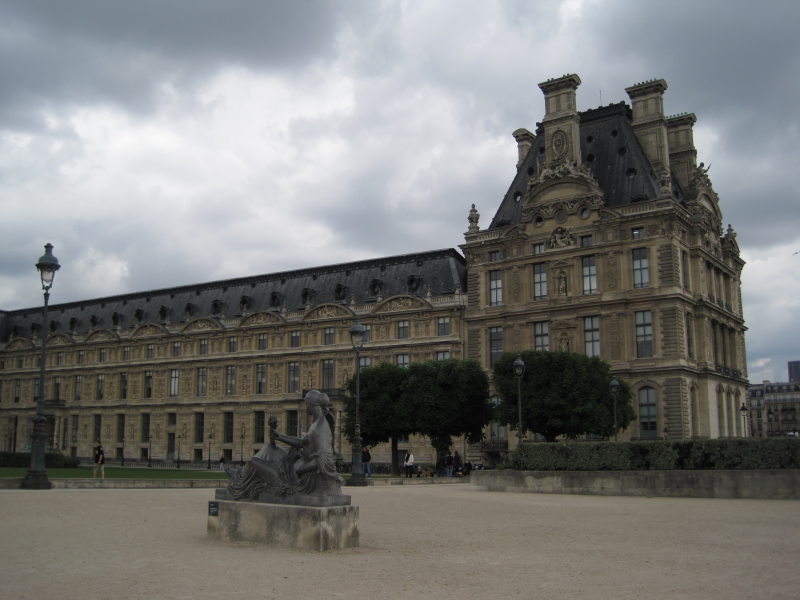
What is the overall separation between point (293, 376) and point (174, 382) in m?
16.1

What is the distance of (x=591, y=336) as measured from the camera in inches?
2104

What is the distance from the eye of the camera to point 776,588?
9.77 metres

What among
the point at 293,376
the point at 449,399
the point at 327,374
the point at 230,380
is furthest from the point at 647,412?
→ the point at 230,380

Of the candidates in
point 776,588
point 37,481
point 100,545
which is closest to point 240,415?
point 37,481

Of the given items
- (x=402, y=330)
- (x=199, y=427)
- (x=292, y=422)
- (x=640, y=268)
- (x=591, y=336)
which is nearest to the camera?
(x=640, y=268)

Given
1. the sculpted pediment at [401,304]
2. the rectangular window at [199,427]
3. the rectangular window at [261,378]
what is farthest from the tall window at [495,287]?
the rectangular window at [199,427]

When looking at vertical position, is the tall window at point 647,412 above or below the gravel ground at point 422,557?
above

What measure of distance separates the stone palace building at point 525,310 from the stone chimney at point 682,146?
4.2 inches

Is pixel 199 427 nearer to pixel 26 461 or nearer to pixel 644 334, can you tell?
Answer: pixel 26 461

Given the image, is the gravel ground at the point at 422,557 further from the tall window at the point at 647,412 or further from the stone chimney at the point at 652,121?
the stone chimney at the point at 652,121

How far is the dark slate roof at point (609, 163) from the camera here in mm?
54688

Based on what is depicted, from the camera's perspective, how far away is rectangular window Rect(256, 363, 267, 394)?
249 feet

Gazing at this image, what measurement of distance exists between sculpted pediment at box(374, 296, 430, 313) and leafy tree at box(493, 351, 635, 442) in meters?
19.7

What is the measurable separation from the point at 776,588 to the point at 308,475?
6.80 m
